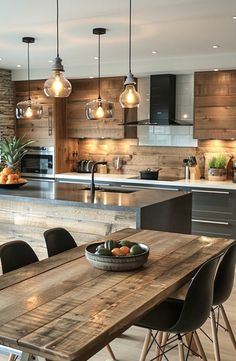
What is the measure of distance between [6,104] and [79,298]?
6.36 m

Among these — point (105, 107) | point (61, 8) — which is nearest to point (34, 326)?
point (61, 8)

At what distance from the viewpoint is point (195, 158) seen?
24.1ft

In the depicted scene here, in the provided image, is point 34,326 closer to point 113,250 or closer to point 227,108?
point 113,250

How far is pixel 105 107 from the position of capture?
5008 millimetres

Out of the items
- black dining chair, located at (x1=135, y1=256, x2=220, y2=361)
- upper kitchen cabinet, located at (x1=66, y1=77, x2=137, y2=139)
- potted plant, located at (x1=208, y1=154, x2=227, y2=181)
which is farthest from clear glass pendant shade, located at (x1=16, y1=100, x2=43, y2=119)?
black dining chair, located at (x1=135, y1=256, x2=220, y2=361)

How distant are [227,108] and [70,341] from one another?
5418 mm

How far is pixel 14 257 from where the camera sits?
9.57 ft

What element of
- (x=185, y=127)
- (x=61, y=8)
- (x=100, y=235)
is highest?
(x=61, y=8)

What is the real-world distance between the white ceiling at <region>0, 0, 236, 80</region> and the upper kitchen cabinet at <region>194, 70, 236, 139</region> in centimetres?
22

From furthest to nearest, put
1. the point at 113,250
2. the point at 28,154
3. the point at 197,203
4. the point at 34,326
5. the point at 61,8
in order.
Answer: the point at 28,154
the point at 197,203
the point at 61,8
the point at 113,250
the point at 34,326

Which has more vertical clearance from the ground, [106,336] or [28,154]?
[28,154]

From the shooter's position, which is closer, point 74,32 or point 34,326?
point 34,326

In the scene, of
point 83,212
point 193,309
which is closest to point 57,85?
point 83,212

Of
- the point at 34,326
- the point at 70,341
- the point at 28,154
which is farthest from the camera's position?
the point at 28,154
